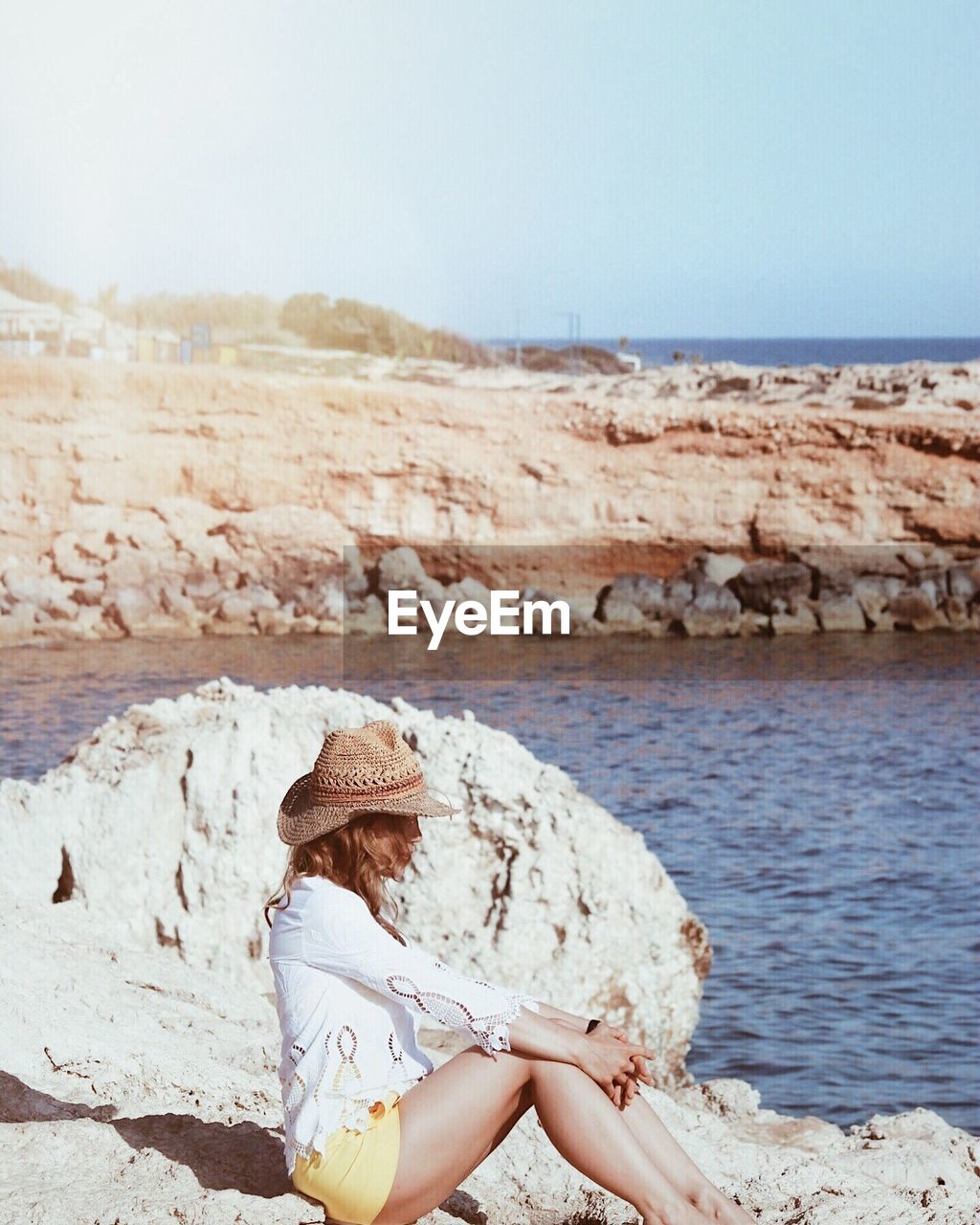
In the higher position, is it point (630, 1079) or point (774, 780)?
point (630, 1079)

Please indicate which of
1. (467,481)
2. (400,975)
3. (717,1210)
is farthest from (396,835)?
(467,481)

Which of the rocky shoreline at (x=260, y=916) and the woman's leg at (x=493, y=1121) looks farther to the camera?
the rocky shoreline at (x=260, y=916)

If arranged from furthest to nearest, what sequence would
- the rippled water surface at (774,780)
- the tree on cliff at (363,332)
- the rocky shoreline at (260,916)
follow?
the tree on cliff at (363,332) < the rippled water surface at (774,780) < the rocky shoreline at (260,916)

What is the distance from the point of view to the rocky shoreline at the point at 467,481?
79.2 feet

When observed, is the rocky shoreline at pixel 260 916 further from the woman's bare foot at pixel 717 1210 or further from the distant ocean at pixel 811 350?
the distant ocean at pixel 811 350

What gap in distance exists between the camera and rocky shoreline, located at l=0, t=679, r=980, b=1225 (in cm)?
462

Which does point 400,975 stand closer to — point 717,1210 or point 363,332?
point 717,1210

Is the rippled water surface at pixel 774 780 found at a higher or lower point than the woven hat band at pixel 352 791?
lower

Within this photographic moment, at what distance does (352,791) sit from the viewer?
3.24 meters

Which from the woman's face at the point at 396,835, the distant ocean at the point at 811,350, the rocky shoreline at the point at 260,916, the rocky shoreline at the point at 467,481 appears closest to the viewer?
the woman's face at the point at 396,835

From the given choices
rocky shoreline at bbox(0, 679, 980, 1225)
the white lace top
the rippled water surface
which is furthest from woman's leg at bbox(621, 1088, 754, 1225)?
the rippled water surface

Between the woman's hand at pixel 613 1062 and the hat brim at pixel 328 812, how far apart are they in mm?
509

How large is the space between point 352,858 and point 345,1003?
267 mm

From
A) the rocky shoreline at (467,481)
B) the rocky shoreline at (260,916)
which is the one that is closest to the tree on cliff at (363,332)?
the rocky shoreline at (467,481)
